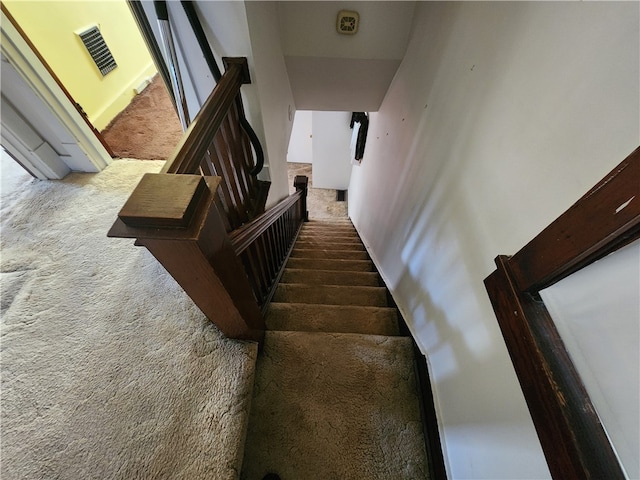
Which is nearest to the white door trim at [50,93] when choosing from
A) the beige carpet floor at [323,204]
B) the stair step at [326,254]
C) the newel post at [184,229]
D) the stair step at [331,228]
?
the newel post at [184,229]

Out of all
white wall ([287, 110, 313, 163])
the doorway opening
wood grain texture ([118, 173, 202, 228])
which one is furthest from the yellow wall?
white wall ([287, 110, 313, 163])

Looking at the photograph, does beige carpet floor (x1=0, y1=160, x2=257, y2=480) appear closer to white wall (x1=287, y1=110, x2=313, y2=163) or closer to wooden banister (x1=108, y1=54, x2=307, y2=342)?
wooden banister (x1=108, y1=54, x2=307, y2=342)

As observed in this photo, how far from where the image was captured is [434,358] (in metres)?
1.13

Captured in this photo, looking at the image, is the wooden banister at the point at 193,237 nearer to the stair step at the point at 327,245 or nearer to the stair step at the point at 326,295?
the stair step at the point at 326,295

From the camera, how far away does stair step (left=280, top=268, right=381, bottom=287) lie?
2102 millimetres

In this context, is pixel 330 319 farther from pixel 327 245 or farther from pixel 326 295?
pixel 327 245

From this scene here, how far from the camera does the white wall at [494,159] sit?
1.58 feet

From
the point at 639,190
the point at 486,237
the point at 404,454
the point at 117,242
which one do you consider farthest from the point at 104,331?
the point at 639,190

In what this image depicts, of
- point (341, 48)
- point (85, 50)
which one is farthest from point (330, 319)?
point (85, 50)

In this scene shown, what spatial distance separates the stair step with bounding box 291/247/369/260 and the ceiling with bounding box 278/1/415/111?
1539 millimetres

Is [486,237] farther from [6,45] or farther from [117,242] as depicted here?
[6,45]

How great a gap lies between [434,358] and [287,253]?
1.66 metres

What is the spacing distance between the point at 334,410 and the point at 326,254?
185cm

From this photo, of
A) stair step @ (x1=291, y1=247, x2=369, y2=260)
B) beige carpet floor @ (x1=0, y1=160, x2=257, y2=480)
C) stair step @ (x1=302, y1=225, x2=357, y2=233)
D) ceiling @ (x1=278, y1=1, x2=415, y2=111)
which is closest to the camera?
beige carpet floor @ (x1=0, y1=160, x2=257, y2=480)
